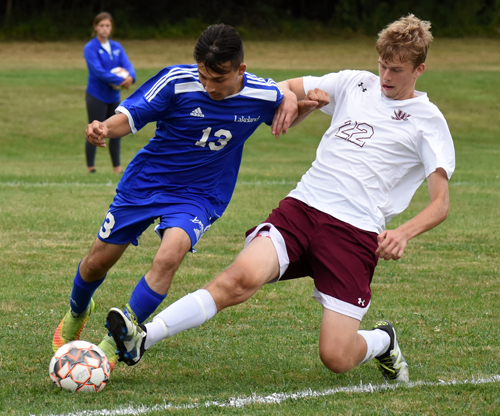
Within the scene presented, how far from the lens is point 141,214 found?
4.14 metres

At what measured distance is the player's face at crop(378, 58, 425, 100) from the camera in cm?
400

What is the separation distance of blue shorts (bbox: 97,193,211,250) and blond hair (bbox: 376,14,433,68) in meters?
1.34

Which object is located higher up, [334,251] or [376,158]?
[376,158]

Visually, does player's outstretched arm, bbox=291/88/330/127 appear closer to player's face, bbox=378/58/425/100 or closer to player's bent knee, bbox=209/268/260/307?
player's face, bbox=378/58/425/100

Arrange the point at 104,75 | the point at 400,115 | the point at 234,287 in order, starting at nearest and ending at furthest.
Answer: the point at 234,287
the point at 400,115
the point at 104,75

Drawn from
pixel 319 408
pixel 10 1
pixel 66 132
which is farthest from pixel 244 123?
pixel 10 1

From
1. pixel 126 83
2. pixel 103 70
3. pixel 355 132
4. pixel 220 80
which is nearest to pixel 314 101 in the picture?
pixel 355 132

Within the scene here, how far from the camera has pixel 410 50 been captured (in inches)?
156

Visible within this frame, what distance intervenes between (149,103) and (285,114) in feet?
2.55

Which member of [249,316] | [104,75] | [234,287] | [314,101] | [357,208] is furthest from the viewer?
[104,75]

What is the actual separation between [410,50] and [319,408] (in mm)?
1922

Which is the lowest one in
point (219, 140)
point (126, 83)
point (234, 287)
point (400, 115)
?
point (126, 83)

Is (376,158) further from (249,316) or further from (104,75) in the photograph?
(104,75)

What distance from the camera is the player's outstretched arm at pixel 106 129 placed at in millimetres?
3807
